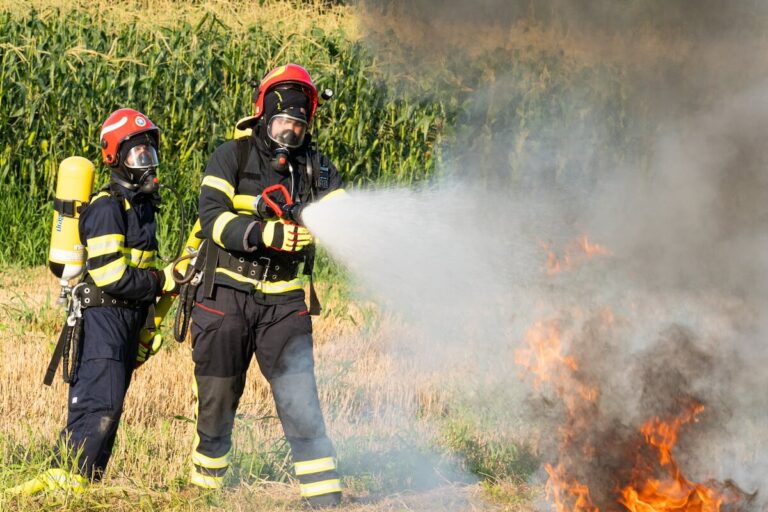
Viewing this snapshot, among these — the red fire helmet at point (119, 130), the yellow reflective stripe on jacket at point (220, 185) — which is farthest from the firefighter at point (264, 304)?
the red fire helmet at point (119, 130)

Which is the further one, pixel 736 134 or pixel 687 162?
pixel 687 162

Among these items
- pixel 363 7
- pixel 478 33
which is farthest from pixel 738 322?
pixel 363 7

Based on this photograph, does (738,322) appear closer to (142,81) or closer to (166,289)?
(166,289)

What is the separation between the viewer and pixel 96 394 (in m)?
4.75

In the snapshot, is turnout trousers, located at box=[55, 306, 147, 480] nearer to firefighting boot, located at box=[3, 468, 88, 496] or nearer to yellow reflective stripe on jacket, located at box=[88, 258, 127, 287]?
firefighting boot, located at box=[3, 468, 88, 496]

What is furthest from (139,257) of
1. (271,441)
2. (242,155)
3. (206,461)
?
(271,441)

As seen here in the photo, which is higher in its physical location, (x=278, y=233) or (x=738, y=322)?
(x=278, y=233)

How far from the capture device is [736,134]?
6105mm

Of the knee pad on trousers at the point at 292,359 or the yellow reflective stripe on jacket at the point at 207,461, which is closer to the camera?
the knee pad on trousers at the point at 292,359

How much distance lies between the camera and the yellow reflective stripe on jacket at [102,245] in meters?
4.72

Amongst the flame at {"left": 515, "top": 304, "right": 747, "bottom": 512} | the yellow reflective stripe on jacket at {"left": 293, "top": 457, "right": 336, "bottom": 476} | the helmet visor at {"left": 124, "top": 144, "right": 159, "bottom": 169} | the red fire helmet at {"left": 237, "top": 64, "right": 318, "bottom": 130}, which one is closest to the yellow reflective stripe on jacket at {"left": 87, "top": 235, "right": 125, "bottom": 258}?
the helmet visor at {"left": 124, "top": 144, "right": 159, "bottom": 169}

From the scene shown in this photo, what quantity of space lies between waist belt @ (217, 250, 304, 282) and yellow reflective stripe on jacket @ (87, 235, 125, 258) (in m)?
0.47

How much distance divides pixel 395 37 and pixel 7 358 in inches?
229

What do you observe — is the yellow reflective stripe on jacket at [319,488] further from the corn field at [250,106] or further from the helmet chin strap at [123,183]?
the corn field at [250,106]
